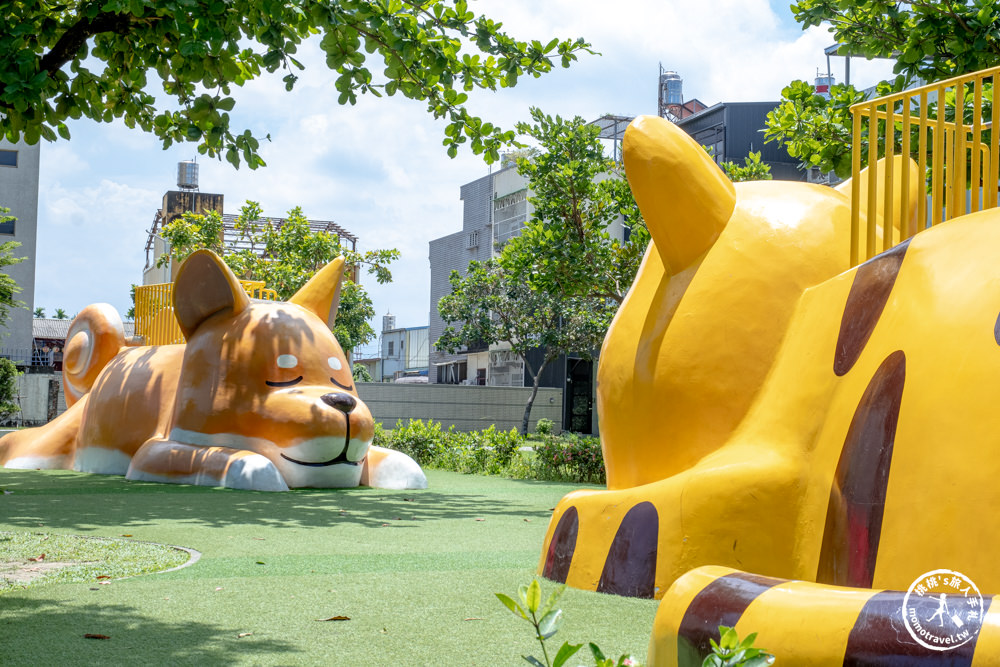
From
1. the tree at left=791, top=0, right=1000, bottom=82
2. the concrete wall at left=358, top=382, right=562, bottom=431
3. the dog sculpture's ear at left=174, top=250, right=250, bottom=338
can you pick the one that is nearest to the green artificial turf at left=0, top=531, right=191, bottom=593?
the dog sculpture's ear at left=174, top=250, right=250, bottom=338

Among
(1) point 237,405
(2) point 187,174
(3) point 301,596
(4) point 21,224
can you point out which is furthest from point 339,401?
(2) point 187,174

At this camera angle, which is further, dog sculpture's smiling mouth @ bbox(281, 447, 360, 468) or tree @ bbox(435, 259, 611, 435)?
tree @ bbox(435, 259, 611, 435)

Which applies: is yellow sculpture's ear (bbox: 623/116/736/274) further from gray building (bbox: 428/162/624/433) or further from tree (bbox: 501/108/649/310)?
gray building (bbox: 428/162/624/433)

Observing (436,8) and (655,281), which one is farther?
(436,8)

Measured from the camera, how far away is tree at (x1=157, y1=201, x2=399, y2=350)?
73.6 feet

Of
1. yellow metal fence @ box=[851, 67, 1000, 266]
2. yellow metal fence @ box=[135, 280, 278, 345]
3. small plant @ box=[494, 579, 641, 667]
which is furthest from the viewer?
yellow metal fence @ box=[135, 280, 278, 345]

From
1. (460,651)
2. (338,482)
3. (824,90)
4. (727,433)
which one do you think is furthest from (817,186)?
(824,90)

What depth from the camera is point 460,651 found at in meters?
3.77

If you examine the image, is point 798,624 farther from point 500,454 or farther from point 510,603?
point 500,454

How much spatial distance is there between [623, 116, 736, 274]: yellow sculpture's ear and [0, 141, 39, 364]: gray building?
98.3 feet

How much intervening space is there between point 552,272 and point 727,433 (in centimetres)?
888

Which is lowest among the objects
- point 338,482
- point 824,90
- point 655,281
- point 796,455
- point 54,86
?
point 338,482

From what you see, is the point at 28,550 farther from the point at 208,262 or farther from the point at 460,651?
the point at 208,262

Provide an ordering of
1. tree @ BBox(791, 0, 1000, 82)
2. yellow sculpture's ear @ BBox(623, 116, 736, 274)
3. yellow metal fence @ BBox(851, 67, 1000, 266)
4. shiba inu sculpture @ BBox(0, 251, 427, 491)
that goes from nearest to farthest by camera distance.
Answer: yellow metal fence @ BBox(851, 67, 1000, 266) → yellow sculpture's ear @ BBox(623, 116, 736, 274) → tree @ BBox(791, 0, 1000, 82) → shiba inu sculpture @ BBox(0, 251, 427, 491)
